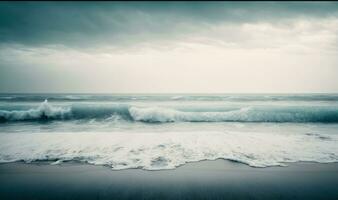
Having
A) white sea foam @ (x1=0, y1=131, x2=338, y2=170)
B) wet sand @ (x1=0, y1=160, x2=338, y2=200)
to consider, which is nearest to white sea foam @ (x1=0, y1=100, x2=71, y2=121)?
white sea foam @ (x1=0, y1=131, x2=338, y2=170)

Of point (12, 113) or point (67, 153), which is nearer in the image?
point (67, 153)

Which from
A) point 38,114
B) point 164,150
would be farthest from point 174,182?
point 38,114

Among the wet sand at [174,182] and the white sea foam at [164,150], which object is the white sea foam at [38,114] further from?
the wet sand at [174,182]

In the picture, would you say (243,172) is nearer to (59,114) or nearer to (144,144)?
(144,144)

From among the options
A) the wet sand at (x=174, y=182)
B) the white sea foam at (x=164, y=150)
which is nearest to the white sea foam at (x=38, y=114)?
the white sea foam at (x=164, y=150)

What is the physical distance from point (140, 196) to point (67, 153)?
332cm

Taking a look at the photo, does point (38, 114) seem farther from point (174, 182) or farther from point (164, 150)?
point (174, 182)

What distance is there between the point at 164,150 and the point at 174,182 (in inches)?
84.2

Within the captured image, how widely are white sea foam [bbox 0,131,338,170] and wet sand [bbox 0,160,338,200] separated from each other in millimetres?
403

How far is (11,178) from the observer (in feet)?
15.0

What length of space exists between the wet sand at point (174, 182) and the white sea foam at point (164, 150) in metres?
0.40

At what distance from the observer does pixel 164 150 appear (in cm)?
642

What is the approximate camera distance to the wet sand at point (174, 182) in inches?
149

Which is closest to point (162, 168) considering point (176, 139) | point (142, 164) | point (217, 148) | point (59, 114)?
point (142, 164)
